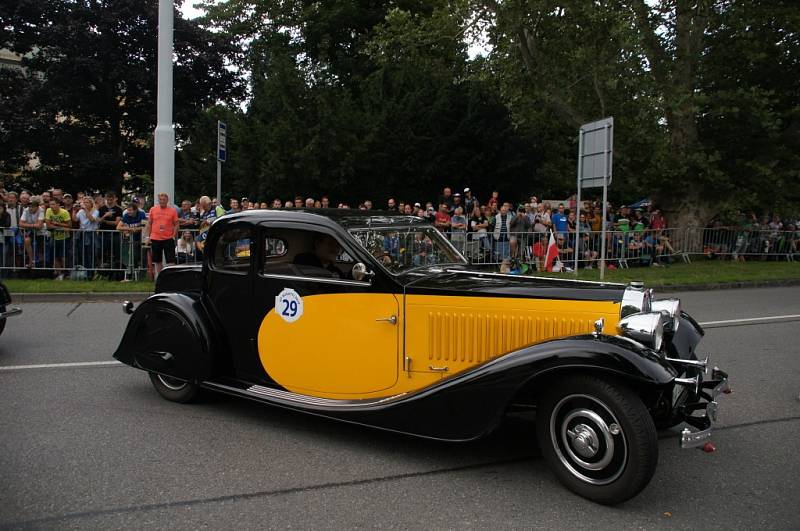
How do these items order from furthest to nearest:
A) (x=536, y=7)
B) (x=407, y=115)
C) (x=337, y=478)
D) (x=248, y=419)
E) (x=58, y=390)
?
(x=407, y=115)
(x=536, y=7)
(x=58, y=390)
(x=248, y=419)
(x=337, y=478)

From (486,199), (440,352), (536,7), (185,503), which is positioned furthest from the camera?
(486,199)

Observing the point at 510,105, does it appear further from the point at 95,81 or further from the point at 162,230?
the point at 95,81

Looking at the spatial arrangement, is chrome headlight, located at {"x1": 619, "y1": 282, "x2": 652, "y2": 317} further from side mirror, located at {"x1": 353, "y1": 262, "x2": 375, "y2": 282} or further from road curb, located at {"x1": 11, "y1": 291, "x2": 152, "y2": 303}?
road curb, located at {"x1": 11, "y1": 291, "x2": 152, "y2": 303}

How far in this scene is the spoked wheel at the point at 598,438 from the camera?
3.50 m

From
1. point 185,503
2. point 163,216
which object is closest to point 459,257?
point 185,503

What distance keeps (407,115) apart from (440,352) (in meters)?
19.1

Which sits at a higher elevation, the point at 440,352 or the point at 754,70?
the point at 754,70

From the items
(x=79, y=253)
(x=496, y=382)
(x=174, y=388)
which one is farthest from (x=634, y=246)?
(x=496, y=382)

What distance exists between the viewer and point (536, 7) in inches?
717

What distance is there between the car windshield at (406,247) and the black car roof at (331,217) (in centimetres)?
9

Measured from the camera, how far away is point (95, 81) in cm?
2989

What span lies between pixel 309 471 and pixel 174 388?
2017 mm

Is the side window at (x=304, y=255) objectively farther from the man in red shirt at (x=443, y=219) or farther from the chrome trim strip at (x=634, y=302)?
the man in red shirt at (x=443, y=219)

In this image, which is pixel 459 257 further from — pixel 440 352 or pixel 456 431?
pixel 456 431
